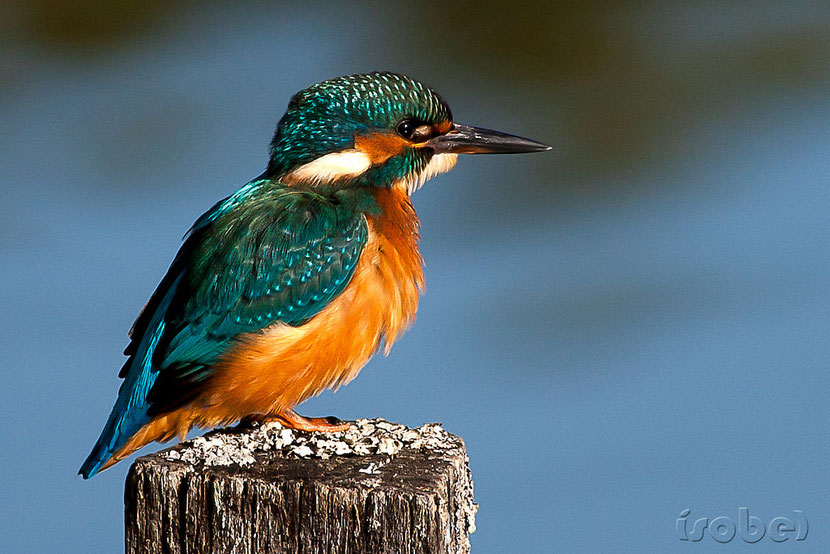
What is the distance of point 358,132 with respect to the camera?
366cm

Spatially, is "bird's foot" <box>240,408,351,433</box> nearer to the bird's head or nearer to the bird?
the bird

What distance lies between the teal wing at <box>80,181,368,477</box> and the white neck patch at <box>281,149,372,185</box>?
0.40 feet

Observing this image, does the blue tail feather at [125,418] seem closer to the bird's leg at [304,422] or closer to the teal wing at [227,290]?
the teal wing at [227,290]

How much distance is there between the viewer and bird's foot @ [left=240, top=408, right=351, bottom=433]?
3.38 meters

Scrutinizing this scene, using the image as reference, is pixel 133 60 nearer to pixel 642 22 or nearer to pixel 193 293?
pixel 642 22

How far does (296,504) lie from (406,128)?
1598 millimetres

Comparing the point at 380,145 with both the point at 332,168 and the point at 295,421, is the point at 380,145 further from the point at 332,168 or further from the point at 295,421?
the point at 295,421

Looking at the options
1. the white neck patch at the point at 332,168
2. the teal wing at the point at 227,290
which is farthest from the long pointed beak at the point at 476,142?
the teal wing at the point at 227,290

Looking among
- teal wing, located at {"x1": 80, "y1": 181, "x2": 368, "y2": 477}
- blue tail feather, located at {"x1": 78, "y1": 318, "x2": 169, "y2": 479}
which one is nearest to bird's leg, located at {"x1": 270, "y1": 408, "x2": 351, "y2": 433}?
teal wing, located at {"x1": 80, "y1": 181, "x2": 368, "y2": 477}

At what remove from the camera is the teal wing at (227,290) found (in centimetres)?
330

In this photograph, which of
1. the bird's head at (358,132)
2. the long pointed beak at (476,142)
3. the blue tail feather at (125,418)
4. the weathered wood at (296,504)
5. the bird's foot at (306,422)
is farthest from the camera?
the long pointed beak at (476,142)

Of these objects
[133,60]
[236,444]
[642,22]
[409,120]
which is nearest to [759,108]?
[642,22]

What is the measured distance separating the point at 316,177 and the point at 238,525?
4.76ft

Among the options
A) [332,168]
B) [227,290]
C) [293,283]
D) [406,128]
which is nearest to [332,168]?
[332,168]
